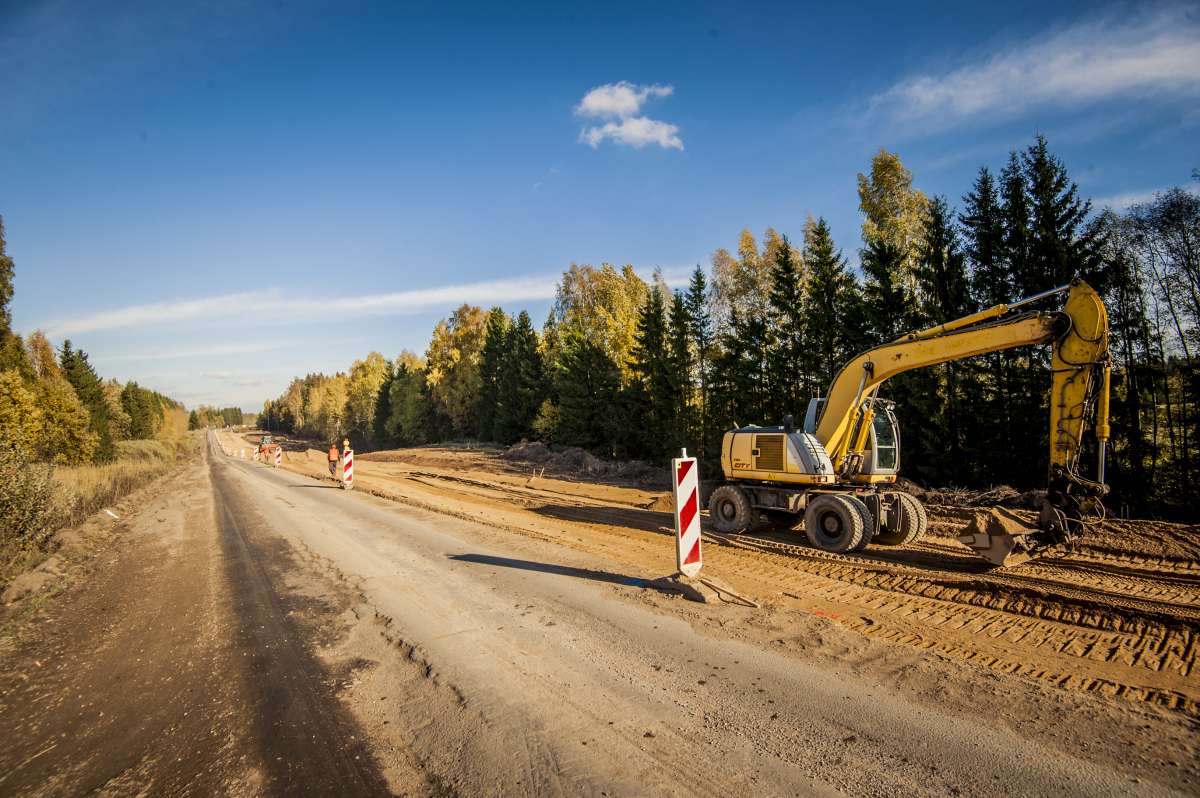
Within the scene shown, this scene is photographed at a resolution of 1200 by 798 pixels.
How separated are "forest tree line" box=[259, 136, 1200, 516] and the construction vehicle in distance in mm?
8472

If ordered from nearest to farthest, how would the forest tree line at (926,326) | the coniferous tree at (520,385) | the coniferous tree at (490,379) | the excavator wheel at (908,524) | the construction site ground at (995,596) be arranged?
the construction site ground at (995,596)
the excavator wheel at (908,524)
the forest tree line at (926,326)
the coniferous tree at (520,385)
the coniferous tree at (490,379)

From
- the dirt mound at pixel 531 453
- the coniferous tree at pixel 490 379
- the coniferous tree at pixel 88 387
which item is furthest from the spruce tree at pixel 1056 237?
the coniferous tree at pixel 88 387

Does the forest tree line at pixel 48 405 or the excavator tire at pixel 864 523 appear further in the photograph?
the forest tree line at pixel 48 405

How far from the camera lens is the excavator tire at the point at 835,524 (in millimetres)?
9320

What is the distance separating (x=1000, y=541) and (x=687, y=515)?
15.6 ft

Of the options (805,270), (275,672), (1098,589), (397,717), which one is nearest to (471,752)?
(397,717)

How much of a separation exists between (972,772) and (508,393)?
4137 cm

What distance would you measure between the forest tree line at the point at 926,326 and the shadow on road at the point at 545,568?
47.6 feet

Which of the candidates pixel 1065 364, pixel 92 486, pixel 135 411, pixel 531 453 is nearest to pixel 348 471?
pixel 92 486

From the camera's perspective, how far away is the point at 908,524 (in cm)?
994

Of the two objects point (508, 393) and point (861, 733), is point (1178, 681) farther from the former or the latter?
point (508, 393)

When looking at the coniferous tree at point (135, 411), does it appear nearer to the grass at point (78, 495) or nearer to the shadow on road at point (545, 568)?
the grass at point (78, 495)

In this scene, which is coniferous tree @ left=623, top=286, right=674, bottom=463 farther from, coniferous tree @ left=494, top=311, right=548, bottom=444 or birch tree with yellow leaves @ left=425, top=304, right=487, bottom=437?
birch tree with yellow leaves @ left=425, top=304, right=487, bottom=437

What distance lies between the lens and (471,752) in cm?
365
